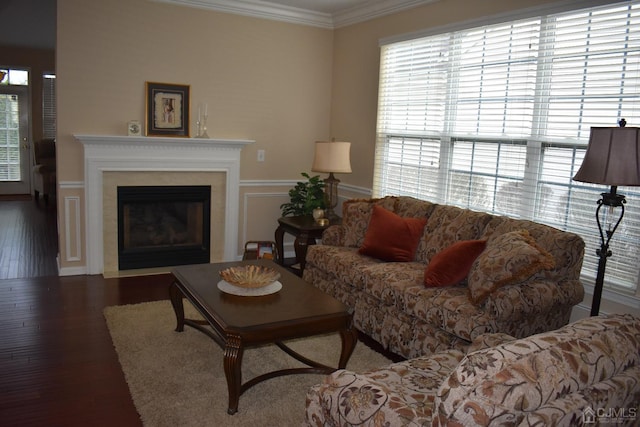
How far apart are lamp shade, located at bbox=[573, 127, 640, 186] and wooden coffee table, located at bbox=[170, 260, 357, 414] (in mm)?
1497

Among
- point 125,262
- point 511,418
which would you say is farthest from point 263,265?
point 511,418

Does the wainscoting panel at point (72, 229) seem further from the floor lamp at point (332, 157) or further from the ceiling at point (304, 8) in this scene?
the floor lamp at point (332, 157)

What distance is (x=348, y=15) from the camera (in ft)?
18.2

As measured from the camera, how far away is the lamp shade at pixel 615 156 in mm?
2590

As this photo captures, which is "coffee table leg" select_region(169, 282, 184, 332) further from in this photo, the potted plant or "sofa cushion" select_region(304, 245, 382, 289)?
the potted plant

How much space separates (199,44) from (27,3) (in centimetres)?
312

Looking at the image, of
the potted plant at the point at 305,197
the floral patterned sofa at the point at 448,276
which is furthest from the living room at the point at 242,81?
the floral patterned sofa at the point at 448,276

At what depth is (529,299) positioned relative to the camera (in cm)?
293

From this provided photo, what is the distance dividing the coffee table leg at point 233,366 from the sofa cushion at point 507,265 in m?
1.35

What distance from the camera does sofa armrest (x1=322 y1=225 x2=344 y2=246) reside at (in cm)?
452

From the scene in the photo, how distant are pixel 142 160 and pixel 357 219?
2.17 m

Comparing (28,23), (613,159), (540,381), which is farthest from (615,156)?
(28,23)

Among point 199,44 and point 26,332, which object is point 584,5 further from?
point 26,332

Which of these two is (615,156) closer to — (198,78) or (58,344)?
(58,344)
